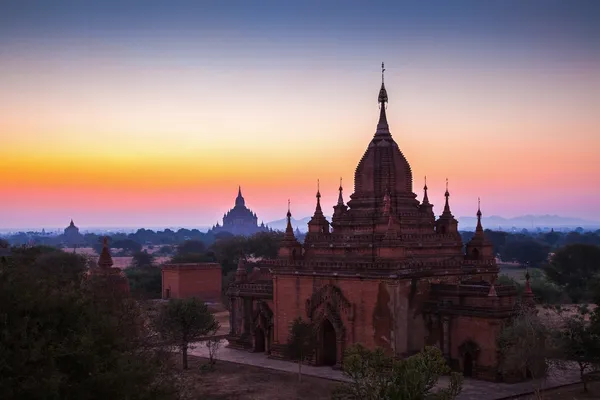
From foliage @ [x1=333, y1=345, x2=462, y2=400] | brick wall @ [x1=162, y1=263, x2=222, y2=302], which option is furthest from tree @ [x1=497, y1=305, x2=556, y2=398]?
brick wall @ [x1=162, y1=263, x2=222, y2=302]

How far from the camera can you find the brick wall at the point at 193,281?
212ft

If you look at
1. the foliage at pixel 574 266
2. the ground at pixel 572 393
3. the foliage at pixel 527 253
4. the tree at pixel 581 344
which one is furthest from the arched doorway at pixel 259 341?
the foliage at pixel 527 253

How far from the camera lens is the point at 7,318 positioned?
15594 millimetres

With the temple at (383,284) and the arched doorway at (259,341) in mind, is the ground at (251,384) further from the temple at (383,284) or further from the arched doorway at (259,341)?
the arched doorway at (259,341)

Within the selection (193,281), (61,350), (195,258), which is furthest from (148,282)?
(61,350)

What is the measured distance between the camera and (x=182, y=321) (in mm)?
36844

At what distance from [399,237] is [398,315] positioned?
370cm

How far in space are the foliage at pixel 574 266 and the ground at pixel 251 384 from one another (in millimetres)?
49263

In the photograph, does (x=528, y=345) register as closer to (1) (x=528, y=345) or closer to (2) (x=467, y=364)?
(1) (x=528, y=345)

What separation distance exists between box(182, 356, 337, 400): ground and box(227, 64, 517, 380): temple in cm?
297

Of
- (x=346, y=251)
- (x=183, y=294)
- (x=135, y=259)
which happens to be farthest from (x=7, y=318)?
(x=135, y=259)

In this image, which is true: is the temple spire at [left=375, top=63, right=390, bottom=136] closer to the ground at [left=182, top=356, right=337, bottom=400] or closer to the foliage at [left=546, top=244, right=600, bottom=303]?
the ground at [left=182, top=356, right=337, bottom=400]

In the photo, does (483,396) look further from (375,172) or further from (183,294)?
(183,294)

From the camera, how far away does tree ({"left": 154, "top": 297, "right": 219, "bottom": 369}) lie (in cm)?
3616
